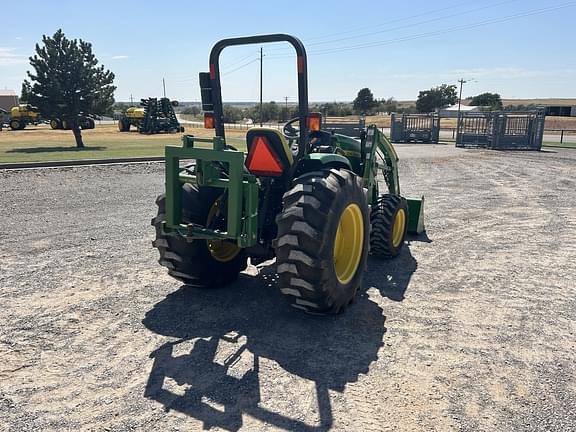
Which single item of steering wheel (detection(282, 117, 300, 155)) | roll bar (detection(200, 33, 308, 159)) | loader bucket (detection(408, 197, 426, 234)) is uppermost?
roll bar (detection(200, 33, 308, 159))

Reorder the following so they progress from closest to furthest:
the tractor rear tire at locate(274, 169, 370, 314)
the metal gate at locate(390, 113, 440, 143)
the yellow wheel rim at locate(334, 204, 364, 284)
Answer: the tractor rear tire at locate(274, 169, 370, 314), the yellow wheel rim at locate(334, 204, 364, 284), the metal gate at locate(390, 113, 440, 143)

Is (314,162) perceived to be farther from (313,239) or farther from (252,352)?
(252,352)

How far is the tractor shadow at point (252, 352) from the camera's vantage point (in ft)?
10.7

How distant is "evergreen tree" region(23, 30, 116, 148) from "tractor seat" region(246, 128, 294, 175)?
23.7 meters

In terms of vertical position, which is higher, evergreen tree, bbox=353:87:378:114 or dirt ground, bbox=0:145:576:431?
evergreen tree, bbox=353:87:378:114

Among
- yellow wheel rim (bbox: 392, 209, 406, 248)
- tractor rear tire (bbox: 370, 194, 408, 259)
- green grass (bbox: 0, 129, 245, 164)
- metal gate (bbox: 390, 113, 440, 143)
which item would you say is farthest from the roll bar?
metal gate (bbox: 390, 113, 440, 143)

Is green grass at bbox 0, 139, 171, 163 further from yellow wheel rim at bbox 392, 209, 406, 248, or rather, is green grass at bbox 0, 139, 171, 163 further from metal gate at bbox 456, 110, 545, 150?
metal gate at bbox 456, 110, 545, 150

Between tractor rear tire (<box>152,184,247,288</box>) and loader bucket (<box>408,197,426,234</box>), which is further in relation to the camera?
loader bucket (<box>408,197,426,234</box>)

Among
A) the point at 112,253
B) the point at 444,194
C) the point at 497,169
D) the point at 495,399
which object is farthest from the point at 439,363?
the point at 497,169

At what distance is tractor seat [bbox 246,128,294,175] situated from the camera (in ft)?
14.9

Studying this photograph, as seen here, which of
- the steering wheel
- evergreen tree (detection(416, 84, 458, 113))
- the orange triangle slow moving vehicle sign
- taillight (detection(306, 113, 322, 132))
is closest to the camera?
taillight (detection(306, 113, 322, 132))

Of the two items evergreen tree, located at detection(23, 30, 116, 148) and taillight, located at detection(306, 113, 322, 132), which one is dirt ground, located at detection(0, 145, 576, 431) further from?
evergreen tree, located at detection(23, 30, 116, 148)

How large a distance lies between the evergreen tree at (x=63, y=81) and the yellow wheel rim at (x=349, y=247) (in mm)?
23986

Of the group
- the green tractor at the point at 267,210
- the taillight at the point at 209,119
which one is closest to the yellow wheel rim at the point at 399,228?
the green tractor at the point at 267,210
